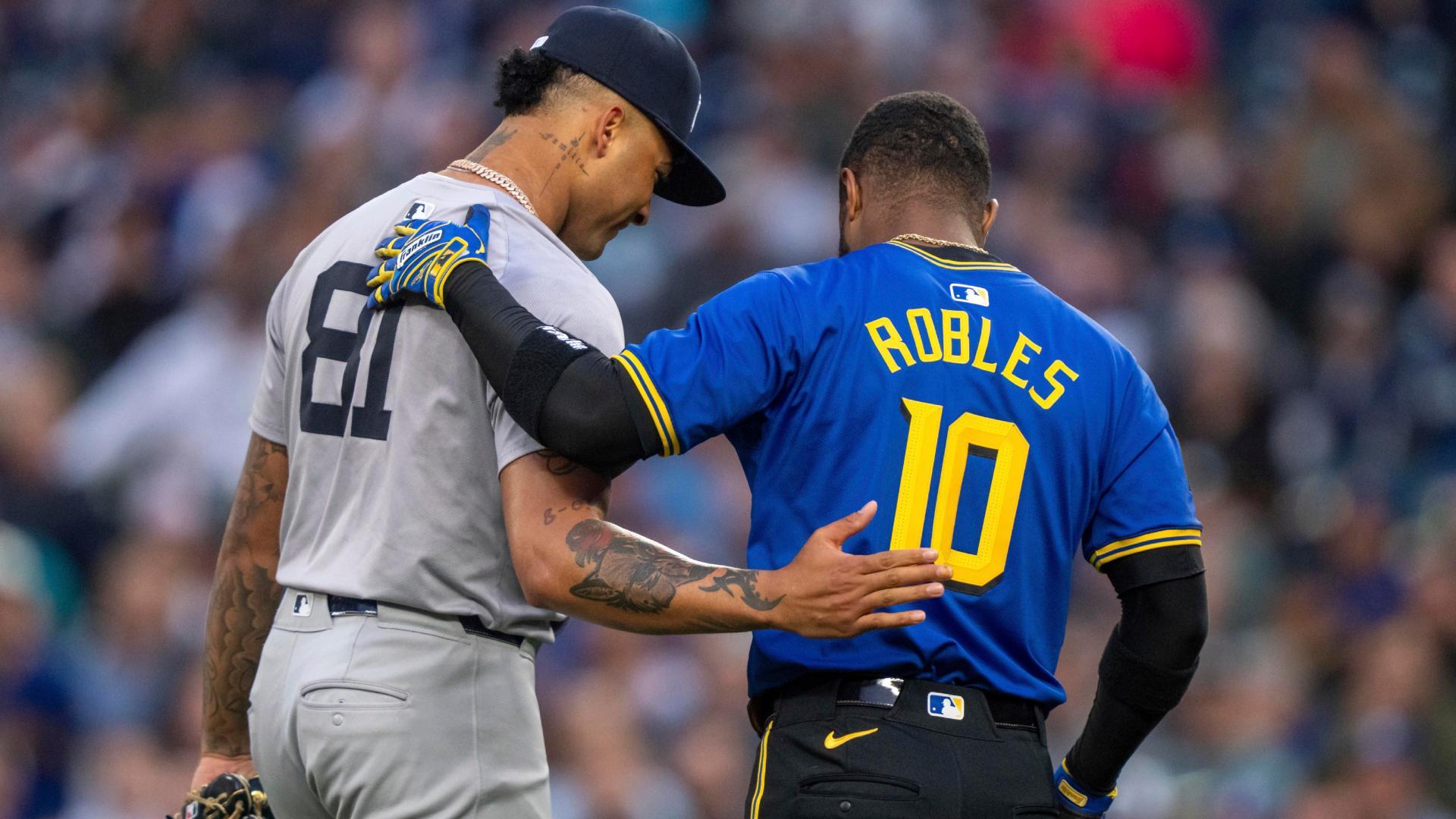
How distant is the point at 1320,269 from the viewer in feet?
29.9

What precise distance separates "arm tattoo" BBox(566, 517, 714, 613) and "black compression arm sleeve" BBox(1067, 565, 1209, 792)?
1.02m

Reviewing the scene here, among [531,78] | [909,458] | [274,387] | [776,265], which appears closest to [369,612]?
[274,387]

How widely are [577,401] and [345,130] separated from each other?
21.0ft

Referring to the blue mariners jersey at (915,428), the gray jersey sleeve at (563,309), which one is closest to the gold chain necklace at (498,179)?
the gray jersey sleeve at (563,309)

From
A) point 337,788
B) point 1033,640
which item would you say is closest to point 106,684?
point 337,788

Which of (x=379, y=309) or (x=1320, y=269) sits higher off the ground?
(x=379, y=309)

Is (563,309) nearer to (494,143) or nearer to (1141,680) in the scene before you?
(494,143)

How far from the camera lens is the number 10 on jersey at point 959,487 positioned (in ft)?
10.5

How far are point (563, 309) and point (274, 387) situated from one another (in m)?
0.73

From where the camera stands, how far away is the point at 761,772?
10.8 ft

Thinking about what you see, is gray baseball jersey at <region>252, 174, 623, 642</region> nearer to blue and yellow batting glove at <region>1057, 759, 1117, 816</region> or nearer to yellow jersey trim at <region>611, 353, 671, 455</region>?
yellow jersey trim at <region>611, 353, 671, 455</region>

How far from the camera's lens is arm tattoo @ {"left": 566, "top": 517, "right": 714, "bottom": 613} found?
9.96ft

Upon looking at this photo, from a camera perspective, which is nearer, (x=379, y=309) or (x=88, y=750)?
(x=379, y=309)

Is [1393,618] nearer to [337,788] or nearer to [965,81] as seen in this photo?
[965,81]
